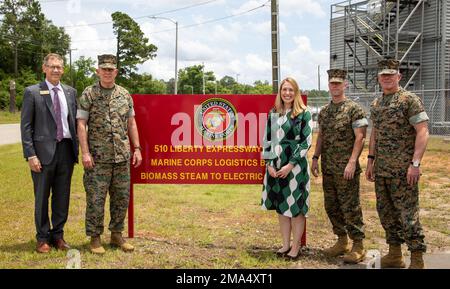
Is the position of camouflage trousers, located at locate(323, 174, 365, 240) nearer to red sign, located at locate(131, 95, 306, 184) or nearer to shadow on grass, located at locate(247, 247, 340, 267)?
Result: shadow on grass, located at locate(247, 247, 340, 267)

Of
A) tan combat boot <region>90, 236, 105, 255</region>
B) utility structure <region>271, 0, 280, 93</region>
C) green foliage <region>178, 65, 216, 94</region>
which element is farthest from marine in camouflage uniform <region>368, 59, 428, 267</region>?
green foliage <region>178, 65, 216, 94</region>

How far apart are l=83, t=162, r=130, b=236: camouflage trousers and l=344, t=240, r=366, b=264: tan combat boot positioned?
2.37m

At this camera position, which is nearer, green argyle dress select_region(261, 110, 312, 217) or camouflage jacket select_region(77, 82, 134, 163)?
green argyle dress select_region(261, 110, 312, 217)

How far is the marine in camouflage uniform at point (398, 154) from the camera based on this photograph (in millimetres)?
4609

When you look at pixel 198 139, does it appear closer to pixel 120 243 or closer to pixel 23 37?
pixel 120 243

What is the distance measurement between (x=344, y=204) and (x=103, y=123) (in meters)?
2.56

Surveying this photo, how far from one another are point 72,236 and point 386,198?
3657mm

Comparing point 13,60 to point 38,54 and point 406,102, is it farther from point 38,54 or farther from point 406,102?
point 406,102

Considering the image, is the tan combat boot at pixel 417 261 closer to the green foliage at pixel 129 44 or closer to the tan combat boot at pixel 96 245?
the tan combat boot at pixel 96 245

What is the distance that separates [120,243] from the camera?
5531mm

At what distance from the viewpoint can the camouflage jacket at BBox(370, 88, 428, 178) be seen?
457 cm

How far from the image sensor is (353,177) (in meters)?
4.98

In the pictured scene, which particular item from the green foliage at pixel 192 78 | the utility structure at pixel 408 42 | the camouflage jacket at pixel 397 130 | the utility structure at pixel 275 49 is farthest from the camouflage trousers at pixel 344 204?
the green foliage at pixel 192 78

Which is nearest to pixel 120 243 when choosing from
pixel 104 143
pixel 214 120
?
pixel 104 143
